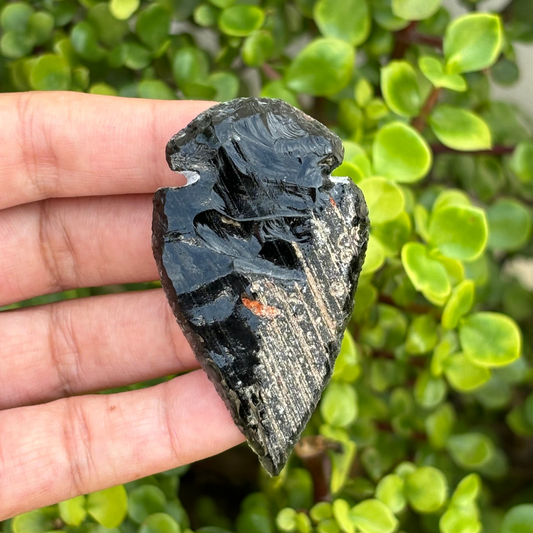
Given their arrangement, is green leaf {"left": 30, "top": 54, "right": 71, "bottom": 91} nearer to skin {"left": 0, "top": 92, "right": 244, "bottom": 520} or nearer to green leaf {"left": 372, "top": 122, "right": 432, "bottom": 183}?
skin {"left": 0, "top": 92, "right": 244, "bottom": 520}

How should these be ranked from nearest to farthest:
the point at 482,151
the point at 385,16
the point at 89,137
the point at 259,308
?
the point at 259,308, the point at 89,137, the point at 385,16, the point at 482,151

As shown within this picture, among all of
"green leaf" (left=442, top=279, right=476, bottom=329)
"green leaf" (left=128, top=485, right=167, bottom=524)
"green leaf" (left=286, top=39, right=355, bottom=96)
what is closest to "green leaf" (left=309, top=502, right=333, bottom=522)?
"green leaf" (left=128, top=485, right=167, bottom=524)

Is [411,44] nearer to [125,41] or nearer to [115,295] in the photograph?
[125,41]

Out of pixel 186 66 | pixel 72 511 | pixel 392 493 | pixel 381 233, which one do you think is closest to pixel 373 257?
pixel 381 233

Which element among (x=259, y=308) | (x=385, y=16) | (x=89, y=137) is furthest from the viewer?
(x=385, y=16)

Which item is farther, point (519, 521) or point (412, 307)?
point (412, 307)

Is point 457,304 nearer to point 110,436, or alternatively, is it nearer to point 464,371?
point 464,371

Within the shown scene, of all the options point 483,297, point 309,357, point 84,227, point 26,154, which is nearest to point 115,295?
point 84,227
